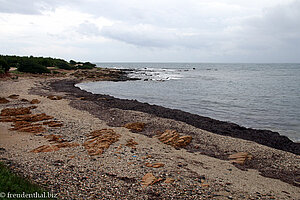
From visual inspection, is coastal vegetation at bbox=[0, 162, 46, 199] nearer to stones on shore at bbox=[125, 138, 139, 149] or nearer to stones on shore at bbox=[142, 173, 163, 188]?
stones on shore at bbox=[142, 173, 163, 188]

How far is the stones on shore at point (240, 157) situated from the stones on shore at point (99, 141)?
5.35 m

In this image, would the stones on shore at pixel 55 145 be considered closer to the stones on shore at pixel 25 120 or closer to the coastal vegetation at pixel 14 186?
the stones on shore at pixel 25 120

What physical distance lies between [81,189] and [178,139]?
6.41 meters

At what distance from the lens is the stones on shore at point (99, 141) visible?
9023 mm

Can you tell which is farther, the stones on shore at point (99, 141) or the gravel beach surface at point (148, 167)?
the stones on shore at point (99, 141)

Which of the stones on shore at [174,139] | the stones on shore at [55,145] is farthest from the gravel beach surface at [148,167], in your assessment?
the stones on shore at [174,139]

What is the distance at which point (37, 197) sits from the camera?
15.8 ft

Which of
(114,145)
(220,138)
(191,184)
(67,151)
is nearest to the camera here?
(191,184)

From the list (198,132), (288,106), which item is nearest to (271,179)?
(198,132)

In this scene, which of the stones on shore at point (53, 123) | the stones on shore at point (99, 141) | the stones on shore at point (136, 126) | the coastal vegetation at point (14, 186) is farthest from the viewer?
the stones on shore at point (136, 126)

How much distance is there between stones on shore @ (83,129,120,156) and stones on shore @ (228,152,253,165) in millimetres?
5349

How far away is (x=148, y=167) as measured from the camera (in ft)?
25.9

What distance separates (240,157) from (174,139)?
3.23 m

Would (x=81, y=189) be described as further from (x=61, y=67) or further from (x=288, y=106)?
(x=61, y=67)
